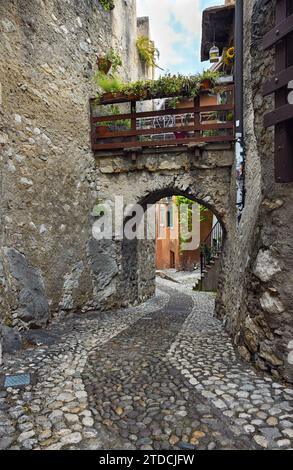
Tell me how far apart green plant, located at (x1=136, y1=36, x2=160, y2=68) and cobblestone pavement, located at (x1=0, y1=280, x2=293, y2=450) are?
849cm

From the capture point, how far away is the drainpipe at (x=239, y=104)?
15.8 feet

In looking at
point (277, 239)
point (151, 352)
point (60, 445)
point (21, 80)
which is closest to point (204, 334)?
point (151, 352)

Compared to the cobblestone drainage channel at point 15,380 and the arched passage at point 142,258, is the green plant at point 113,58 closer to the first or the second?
the arched passage at point 142,258

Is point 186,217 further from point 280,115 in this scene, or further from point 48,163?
point 280,115

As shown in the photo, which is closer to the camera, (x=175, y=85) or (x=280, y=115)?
(x=280, y=115)

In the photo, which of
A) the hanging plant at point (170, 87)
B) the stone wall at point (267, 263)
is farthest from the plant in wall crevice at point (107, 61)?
the stone wall at point (267, 263)

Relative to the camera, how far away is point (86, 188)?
577cm

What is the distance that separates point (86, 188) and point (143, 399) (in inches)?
157

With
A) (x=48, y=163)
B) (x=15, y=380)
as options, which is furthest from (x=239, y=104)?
(x=15, y=380)

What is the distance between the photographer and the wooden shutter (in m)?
2.60

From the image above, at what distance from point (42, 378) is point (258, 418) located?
1840 millimetres

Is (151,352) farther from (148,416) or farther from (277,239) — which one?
(277,239)

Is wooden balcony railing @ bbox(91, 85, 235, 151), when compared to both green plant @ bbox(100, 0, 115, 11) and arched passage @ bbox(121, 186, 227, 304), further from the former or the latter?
green plant @ bbox(100, 0, 115, 11)

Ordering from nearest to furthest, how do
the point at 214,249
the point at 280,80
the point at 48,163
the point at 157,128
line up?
1. the point at 280,80
2. the point at 48,163
3. the point at 157,128
4. the point at 214,249
